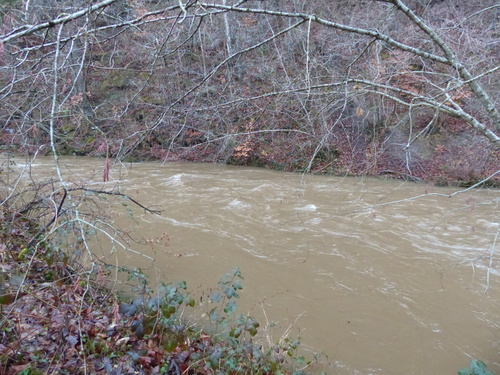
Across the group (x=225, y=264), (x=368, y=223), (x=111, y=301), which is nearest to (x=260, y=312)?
(x=225, y=264)

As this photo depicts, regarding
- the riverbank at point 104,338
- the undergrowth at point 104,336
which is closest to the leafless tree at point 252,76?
the undergrowth at point 104,336

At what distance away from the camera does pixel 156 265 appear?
5.19m

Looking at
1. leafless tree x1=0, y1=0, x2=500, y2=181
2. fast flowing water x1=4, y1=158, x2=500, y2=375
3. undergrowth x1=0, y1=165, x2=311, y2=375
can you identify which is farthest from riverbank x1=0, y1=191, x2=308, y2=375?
leafless tree x1=0, y1=0, x2=500, y2=181

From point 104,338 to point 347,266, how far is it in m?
3.73

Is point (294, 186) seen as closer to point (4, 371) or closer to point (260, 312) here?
point (260, 312)

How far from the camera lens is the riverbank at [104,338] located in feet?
8.18

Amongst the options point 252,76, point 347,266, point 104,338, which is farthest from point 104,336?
point 252,76

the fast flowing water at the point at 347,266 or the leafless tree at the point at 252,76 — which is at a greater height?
the leafless tree at the point at 252,76

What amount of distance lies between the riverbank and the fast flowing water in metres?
0.84

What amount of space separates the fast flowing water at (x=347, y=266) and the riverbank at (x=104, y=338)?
0.84 m

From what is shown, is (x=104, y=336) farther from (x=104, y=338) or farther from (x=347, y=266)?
(x=347, y=266)

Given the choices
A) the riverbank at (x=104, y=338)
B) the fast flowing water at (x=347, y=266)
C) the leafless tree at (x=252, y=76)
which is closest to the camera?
the leafless tree at (x=252, y=76)

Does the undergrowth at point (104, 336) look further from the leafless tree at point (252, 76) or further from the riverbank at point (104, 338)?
the leafless tree at point (252, 76)

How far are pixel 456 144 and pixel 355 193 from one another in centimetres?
593
